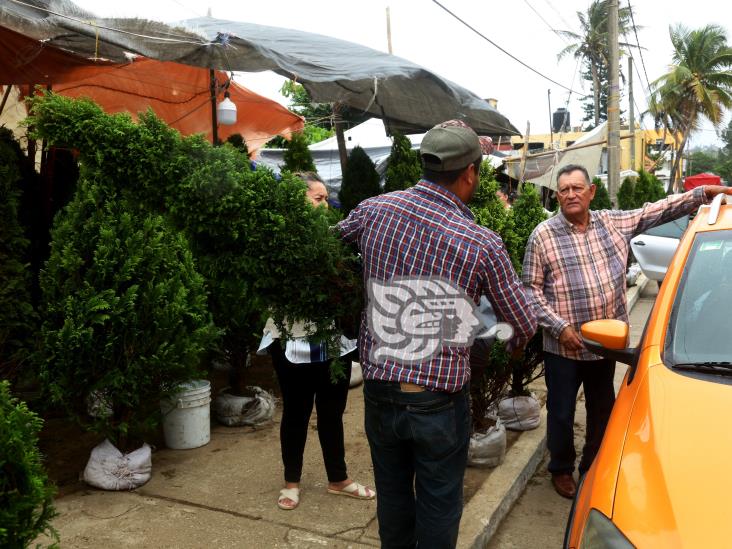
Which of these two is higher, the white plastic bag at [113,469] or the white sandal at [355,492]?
the white plastic bag at [113,469]

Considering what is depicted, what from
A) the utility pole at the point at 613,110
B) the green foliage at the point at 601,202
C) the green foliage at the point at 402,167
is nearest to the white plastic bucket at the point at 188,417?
the green foliage at the point at 402,167

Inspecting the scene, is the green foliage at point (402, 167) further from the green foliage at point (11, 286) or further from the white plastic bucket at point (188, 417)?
the green foliage at point (11, 286)

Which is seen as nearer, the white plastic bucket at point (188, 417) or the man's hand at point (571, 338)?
Result: the man's hand at point (571, 338)

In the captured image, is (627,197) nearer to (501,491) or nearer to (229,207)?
(501,491)

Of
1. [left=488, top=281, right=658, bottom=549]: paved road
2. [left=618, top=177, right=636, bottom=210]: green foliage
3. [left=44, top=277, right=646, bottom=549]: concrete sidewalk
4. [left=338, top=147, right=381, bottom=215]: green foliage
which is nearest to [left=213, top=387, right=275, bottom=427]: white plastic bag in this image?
[left=44, top=277, right=646, bottom=549]: concrete sidewalk

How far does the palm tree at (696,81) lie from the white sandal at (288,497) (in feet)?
120

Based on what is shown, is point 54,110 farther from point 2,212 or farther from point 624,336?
point 624,336

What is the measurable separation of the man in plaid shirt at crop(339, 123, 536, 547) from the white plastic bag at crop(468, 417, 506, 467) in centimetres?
182

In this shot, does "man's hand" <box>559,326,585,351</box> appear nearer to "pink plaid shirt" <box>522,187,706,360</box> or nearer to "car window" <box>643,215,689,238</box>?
"pink plaid shirt" <box>522,187,706,360</box>

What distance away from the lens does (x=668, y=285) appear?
9.87 ft

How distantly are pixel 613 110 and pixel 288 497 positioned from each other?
12.7 metres

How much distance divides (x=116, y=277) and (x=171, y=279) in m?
0.33

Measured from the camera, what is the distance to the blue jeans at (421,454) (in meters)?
2.40

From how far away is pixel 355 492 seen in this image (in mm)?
3838
